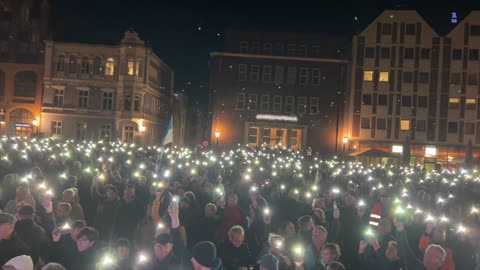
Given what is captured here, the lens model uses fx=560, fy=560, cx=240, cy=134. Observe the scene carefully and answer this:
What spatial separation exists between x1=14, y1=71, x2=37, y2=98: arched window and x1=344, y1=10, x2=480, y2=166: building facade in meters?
29.2

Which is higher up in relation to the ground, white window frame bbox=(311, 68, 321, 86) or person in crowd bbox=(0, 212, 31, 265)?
white window frame bbox=(311, 68, 321, 86)

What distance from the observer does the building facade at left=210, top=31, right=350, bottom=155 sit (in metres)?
51.4

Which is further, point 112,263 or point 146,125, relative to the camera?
point 146,125

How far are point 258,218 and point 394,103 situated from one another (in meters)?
44.2

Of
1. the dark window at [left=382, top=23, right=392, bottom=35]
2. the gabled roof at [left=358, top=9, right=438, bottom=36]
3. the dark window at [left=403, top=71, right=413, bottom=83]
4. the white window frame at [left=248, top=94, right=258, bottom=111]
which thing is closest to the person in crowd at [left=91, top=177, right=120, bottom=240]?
the white window frame at [left=248, top=94, right=258, bottom=111]

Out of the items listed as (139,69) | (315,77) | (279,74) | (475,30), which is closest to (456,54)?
(475,30)

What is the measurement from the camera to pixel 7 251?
5.94 meters

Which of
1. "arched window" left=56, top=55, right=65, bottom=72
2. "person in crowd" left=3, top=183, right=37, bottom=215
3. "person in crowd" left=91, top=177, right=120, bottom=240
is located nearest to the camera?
"person in crowd" left=3, top=183, right=37, bottom=215

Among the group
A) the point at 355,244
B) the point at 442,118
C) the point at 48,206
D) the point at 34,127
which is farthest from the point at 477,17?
the point at 48,206

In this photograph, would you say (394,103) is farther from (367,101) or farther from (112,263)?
(112,263)

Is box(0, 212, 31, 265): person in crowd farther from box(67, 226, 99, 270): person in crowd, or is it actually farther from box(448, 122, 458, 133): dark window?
box(448, 122, 458, 133): dark window

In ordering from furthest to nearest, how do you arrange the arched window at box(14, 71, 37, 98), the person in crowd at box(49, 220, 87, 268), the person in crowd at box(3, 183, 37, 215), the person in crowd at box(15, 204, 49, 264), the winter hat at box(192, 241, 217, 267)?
the arched window at box(14, 71, 37, 98) → the person in crowd at box(3, 183, 37, 215) → the person in crowd at box(15, 204, 49, 264) → the person in crowd at box(49, 220, 87, 268) → the winter hat at box(192, 241, 217, 267)

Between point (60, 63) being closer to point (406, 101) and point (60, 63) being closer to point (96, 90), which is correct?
point (96, 90)

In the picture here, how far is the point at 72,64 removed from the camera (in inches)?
1994
